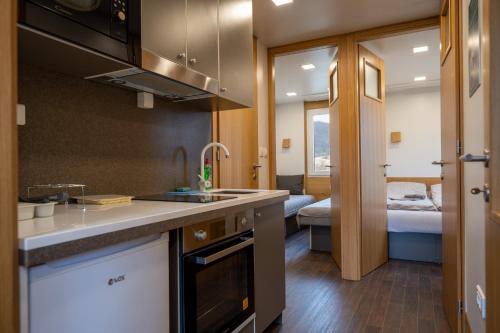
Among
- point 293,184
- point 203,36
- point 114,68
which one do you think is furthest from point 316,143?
point 114,68

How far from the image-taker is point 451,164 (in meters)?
2.01

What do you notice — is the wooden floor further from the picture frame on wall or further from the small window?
the small window

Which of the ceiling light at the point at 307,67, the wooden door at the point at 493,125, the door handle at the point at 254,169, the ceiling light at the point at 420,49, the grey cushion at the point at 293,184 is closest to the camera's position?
the wooden door at the point at 493,125

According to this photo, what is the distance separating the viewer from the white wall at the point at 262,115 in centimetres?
320

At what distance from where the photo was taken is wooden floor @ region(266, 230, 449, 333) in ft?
7.16

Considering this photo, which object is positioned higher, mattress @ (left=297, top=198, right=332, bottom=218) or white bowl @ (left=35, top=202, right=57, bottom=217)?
white bowl @ (left=35, top=202, right=57, bottom=217)

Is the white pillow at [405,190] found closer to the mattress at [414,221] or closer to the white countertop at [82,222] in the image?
the mattress at [414,221]

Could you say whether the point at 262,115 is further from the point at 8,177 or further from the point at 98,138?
the point at 8,177

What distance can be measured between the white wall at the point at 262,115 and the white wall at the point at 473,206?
1.81m

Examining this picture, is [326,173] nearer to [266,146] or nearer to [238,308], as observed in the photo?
[266,146]

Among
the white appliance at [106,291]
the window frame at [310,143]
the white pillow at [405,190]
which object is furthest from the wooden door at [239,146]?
the window frame at [310,143]

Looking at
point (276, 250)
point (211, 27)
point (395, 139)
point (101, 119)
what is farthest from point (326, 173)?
point (101, 119)

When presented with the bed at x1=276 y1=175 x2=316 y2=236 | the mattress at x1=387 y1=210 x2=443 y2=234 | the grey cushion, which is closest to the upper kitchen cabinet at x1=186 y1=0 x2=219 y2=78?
the mattress at x1=387 y1=210 x2=443 y2=234

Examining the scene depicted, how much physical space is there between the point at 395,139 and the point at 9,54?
5.70 meters
